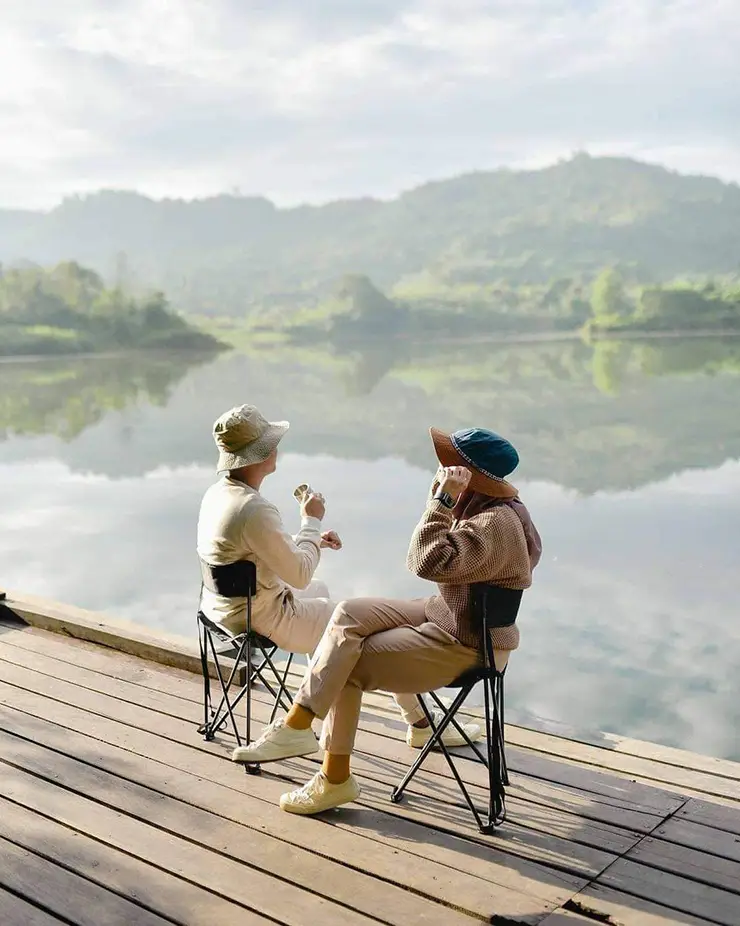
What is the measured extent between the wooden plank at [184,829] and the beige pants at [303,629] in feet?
1.83

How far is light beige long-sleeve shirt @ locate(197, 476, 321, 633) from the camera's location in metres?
3.08

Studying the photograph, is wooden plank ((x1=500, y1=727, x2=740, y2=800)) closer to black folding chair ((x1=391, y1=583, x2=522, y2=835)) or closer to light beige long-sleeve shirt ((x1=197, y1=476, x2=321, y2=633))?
black folding chair ((x1=391, y1=583, x2=522, y2=835))

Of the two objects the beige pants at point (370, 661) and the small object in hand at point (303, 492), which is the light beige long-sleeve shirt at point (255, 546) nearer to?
the small object in hand at point (303, 492)

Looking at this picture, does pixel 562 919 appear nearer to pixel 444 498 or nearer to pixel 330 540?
pixel 444 498

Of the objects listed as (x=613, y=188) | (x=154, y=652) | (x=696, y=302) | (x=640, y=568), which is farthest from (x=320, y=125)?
(x=154, y=652)

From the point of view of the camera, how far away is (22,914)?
233 centimetres

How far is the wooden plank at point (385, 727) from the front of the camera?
284cm

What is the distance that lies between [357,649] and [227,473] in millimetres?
739

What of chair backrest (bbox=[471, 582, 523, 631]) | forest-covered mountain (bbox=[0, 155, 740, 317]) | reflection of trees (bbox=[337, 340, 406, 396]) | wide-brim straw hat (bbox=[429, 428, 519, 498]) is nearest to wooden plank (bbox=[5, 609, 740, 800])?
chair backrest (bbox=[471, 582, 523, 631])

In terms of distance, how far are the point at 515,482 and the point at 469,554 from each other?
17388 mm

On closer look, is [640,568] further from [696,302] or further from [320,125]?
[320,125]

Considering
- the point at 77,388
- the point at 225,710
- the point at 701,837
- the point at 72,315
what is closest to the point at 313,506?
the point at 225,710

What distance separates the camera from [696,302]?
126ft

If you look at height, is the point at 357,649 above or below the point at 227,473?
below
